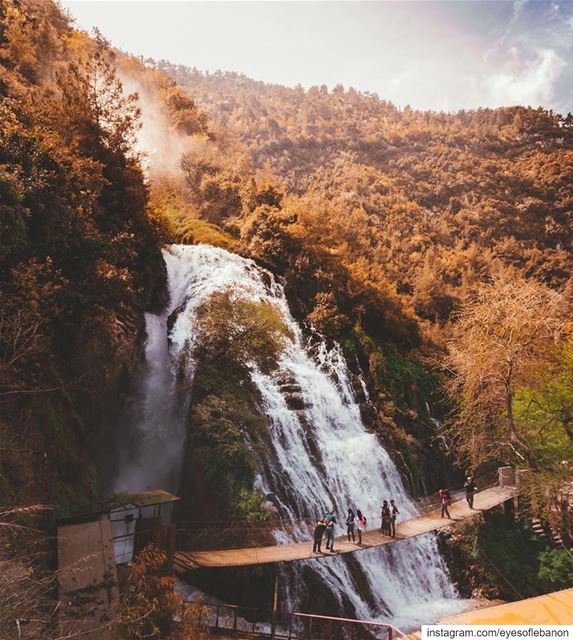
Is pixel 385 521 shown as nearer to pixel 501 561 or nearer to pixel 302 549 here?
pixel 302 549

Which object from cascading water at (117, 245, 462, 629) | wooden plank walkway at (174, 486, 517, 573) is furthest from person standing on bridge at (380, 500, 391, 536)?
cascading water at (117, 245, 462, 629)

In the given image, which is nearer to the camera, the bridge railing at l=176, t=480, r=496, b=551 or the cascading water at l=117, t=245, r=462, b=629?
the bridge railing at l=176, t=480, r=496, b=551

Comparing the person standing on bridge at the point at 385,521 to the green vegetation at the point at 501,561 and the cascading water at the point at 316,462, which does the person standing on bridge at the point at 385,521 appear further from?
the green vegetation at the point at 501,561

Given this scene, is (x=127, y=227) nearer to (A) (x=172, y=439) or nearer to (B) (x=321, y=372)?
(A) (x=172, y=439)

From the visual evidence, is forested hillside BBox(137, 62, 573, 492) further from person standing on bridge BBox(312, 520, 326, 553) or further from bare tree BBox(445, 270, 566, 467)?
person standing on bridge BBox(312, 520, 326, 553)

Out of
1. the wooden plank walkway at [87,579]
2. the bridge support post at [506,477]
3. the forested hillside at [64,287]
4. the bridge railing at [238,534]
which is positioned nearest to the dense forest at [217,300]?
the forested hillside at [64,287]

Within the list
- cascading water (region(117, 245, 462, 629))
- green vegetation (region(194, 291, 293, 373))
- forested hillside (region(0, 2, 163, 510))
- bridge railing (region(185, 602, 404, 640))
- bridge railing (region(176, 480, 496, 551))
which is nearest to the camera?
forested hillside (region(0, 2, 163, 510))

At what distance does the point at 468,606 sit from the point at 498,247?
3961 centimetres

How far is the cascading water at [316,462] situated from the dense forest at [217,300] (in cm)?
106

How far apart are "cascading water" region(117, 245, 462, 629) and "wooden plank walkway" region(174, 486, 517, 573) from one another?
39.6 inches

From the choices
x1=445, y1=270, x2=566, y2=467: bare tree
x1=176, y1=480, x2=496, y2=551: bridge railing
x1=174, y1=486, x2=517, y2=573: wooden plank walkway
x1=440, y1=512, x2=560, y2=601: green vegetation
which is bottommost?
x1=440, y1=512, x2=560, y2=601: green vegetation

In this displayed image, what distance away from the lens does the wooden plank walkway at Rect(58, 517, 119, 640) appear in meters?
8.25

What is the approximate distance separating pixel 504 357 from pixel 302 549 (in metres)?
11.5

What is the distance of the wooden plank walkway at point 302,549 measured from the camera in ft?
37.5
